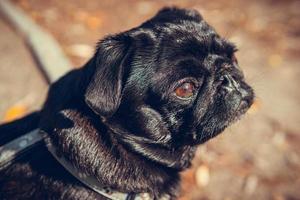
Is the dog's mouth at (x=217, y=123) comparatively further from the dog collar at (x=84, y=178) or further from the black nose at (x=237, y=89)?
the dog collar at (x=84, y=178)

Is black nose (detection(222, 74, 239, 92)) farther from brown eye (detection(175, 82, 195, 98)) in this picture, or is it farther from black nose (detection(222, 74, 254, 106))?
brown eye (detection(175, 82, 195, 98))

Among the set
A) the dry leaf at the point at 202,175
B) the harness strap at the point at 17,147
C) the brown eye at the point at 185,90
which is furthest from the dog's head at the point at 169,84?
the dry leaf at the point at 202,175

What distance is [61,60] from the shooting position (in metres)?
5.88

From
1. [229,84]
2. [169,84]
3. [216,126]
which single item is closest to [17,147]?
[169,84]

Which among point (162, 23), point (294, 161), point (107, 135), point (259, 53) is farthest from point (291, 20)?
point (107, 135)

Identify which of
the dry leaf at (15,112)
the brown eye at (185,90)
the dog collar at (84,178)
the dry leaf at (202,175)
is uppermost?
the brown eye at (185,90)

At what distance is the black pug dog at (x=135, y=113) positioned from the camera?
3.14 metres

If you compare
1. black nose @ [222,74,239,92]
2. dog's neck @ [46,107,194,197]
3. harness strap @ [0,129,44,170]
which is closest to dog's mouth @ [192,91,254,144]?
black nose @ [222,74,239,92]

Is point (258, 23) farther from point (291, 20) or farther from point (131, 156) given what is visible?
point (131, 156)

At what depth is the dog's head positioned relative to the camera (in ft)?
10.3

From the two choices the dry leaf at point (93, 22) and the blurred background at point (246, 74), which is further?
the dry leaf at point (93, 22)

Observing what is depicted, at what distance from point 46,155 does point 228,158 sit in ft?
7.98

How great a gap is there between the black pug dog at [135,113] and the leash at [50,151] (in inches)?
1.4

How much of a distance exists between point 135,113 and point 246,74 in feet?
10.5
